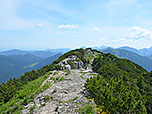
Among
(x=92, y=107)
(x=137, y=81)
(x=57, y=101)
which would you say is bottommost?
(x=137, y=81)

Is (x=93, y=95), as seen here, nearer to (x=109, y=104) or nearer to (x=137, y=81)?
(x=109, y=104)

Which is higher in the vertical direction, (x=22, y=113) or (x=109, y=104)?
(x=109, y=104)

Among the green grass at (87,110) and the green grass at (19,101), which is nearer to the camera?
the green grass at (87,110)

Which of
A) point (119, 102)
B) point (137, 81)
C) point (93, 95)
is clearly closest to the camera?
point (119, 102)

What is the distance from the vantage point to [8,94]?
14789mm

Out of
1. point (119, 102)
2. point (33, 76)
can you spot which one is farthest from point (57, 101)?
point (33, 76)

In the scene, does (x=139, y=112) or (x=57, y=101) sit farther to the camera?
(x=57, y=101)

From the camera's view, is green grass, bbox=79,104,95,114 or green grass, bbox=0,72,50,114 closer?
green grass, bbox=79,104,95,114

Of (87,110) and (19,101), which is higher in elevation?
(87,110)

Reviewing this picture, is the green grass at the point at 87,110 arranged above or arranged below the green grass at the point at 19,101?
above

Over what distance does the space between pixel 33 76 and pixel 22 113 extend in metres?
15.5

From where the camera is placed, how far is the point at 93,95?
9375 mm

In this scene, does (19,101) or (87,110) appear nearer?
(87,110)

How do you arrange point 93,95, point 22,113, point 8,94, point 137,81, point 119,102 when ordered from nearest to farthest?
point 119,102 < point 22,113 < point 93,95 < point 8,94 < point 137,81
